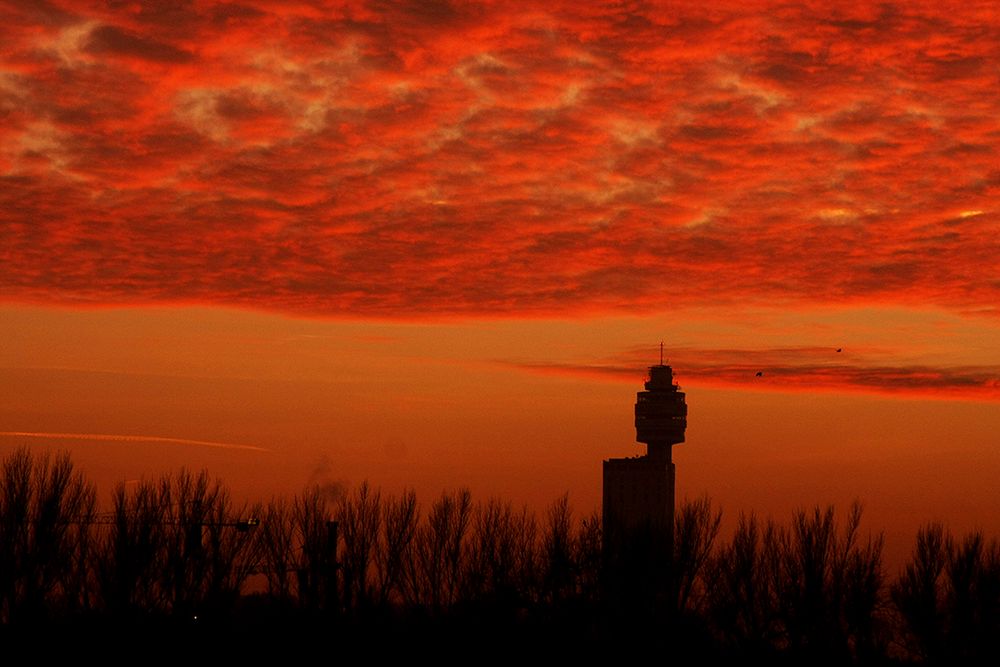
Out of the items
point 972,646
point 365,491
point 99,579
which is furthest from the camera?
point 365,491

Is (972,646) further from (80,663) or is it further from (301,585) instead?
(80,663)

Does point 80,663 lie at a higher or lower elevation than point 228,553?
lower

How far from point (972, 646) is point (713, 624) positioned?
13.2 meters

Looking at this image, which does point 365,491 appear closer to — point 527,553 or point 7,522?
point 527,553

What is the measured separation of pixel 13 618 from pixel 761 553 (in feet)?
131

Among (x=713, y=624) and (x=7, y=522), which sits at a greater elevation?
(x=7, y=522)

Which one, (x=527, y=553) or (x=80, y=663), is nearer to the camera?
(x=80, y=663)

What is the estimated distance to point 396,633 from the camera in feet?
218

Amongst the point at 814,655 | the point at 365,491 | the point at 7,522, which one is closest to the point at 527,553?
the point at 365,491

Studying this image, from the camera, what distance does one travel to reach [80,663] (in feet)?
182

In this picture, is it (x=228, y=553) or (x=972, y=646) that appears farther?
(x=972, y=646)

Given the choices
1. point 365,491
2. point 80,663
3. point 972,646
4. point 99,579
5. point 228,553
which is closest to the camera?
point 80,663

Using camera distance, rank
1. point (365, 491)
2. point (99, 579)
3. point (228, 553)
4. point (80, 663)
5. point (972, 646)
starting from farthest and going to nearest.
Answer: point (365, 491), point (972, 646), point (228, 553), point (99, 579), point (80, 663)

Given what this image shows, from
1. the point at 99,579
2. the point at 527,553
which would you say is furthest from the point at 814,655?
the point at 99,579
